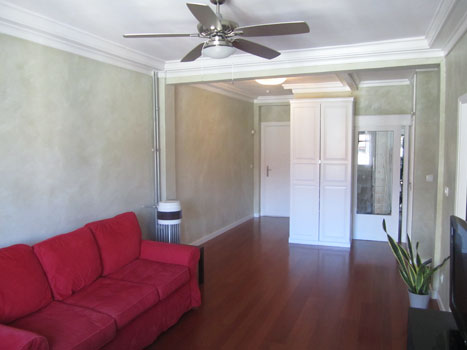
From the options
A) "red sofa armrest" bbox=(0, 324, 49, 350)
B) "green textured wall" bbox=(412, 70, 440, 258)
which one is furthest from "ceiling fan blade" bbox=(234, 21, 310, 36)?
"green textured wall" bbox=(412, 70, 440, 258)

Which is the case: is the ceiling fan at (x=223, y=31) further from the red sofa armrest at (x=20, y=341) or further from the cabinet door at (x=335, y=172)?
the cabinet door at (x=335, y=172)

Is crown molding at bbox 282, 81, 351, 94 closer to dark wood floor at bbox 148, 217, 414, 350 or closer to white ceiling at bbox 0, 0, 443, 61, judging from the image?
white ceiling at bbox 0, 0, 443, 61

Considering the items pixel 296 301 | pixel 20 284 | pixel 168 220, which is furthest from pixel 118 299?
pixel 296 301

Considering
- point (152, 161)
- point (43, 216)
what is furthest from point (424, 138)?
point (43, 216)

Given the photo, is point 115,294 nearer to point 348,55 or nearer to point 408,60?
point 348,55

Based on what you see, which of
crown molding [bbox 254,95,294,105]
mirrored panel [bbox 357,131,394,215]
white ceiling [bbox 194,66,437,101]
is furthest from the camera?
crown molding [bbox 254,95,294,105]

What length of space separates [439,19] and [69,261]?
11.0 feet

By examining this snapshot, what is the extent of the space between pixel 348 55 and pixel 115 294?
9.91ft

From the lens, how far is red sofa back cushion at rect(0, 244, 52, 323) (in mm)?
2336

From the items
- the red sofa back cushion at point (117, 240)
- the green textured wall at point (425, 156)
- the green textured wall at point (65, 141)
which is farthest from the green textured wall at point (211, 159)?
the green textured wall at point (425, 156)

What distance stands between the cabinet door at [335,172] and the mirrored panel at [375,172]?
2.13 ft

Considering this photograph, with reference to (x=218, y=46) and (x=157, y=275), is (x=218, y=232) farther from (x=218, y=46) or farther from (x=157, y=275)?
(x=218, y=46)

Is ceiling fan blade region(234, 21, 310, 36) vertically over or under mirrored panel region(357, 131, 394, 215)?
over

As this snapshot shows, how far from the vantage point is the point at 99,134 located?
3705 mm
